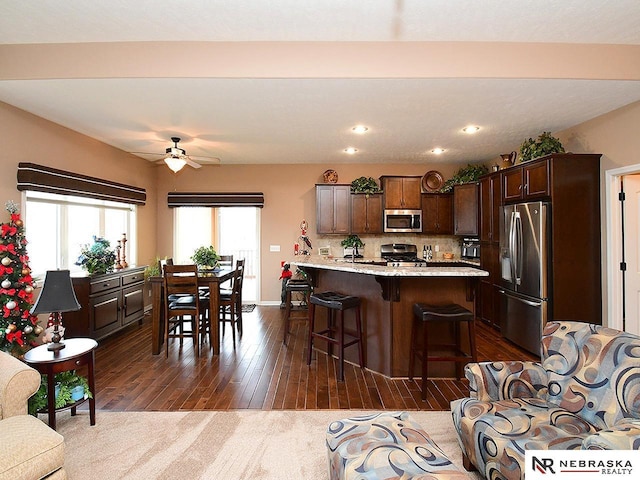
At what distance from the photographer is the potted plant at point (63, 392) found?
2.33 metres

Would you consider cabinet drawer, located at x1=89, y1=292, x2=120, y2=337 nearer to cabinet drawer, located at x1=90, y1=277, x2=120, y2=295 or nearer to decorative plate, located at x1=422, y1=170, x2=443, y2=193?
cabinet drawer, located at x1=90, y1=277, x2=120, y2=295

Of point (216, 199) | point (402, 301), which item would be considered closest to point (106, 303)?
point (216, 199)

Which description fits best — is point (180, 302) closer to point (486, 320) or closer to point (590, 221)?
point (486, 320)

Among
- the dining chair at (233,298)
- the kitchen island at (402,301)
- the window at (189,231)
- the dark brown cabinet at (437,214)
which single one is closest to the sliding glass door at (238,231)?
the window at (189,231)

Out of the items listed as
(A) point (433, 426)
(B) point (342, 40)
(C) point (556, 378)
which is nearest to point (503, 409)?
(C) point (556, 378)

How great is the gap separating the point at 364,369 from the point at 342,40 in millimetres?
3076

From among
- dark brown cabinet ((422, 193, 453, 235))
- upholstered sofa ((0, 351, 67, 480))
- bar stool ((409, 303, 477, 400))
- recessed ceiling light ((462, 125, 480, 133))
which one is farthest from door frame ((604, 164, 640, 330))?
upholstered sofa ((0, 351, 67, 480))

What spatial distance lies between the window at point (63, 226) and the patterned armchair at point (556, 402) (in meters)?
4.47

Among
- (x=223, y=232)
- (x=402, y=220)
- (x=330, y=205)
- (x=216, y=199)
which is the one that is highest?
(x=216, y=199)

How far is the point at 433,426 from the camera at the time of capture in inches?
95.0

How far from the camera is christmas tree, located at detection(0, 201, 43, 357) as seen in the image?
2695 mm

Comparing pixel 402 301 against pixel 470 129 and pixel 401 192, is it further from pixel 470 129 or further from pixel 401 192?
pixel 401 192

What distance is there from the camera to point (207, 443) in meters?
2.20

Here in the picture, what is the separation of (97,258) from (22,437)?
297 cm
